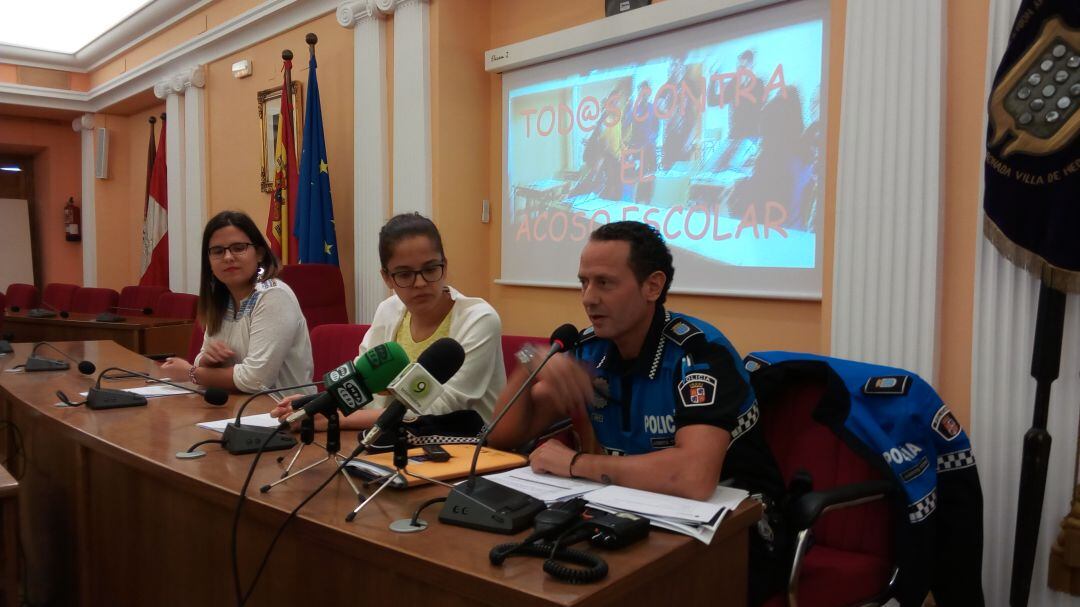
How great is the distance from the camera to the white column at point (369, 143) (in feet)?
14.9

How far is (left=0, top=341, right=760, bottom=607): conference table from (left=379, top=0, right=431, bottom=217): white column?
2.19 metres

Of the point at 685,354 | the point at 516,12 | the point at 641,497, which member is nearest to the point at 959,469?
the point at 685,354

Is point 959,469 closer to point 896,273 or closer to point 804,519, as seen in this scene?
point 804,519

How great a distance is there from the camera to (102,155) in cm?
854

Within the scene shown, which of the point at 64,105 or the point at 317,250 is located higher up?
the point at 64,105

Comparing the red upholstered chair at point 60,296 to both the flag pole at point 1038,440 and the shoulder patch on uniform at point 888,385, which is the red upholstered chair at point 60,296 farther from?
the flag pole at point 1038,440

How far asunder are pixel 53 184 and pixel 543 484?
9.99 meters

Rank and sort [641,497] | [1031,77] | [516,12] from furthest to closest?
[516,12] → [1031,77] → [641,497]

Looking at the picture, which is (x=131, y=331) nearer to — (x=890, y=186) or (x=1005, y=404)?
(x=890, y=186)

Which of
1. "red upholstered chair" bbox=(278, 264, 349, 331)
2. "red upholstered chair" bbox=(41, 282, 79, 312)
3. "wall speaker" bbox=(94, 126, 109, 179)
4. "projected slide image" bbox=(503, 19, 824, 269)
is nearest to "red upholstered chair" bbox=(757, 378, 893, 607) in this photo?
"projected slide image" bbox=(503, 19, 824, 269)

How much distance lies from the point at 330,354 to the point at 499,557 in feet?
6.41

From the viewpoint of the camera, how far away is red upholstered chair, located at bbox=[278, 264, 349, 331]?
4.39 meters

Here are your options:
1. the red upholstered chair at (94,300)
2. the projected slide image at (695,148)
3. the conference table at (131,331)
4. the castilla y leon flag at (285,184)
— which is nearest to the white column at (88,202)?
the red upholstered chair at (94,300)

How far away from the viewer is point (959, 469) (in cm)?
164
